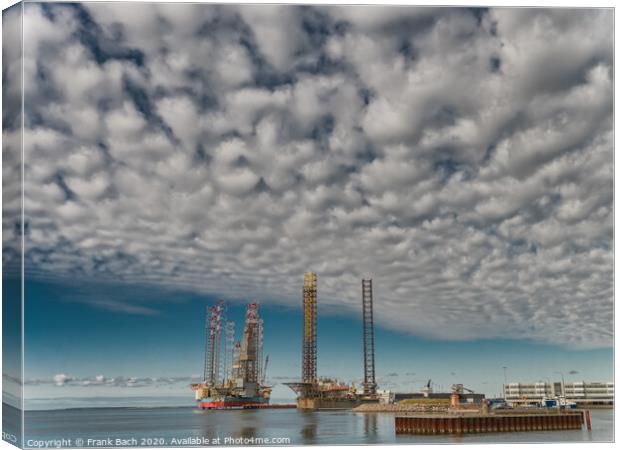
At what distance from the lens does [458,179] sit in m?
30.8

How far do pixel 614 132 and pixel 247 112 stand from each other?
44.2 ft

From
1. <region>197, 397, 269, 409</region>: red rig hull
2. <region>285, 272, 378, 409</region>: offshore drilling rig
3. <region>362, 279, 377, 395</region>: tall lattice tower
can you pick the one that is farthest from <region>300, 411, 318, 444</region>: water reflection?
<region>197, 397, 269, 409</region>: red rig hull

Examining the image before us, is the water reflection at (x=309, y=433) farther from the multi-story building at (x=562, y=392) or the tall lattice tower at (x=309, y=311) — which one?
the multi-story building at (x=562, y=392)

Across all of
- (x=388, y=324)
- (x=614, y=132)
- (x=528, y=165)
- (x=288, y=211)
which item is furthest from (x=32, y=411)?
(x=614, y=132)

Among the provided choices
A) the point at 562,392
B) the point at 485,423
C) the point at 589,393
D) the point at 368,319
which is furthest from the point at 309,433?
the point at 589,393

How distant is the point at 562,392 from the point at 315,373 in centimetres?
2617

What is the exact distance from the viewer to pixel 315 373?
58.3m

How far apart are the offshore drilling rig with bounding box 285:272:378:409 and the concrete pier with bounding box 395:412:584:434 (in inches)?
215

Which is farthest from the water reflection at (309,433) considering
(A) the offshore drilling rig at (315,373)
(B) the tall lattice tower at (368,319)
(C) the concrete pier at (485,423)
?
(B) the tall lattice tower at (368,319)

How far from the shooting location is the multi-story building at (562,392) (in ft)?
112

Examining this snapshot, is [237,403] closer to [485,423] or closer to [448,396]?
[448,396]

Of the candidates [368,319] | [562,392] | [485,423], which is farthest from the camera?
[368,319]

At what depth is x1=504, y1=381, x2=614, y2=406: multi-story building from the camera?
3403 centimetres

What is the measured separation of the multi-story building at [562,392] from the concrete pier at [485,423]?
3.48 feet
